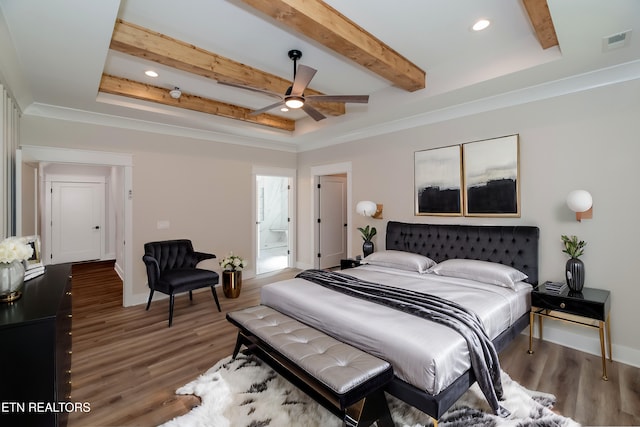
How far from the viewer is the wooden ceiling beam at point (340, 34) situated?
2.03 m

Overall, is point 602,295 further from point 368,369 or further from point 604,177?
point 368,369

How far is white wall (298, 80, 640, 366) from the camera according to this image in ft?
9.10

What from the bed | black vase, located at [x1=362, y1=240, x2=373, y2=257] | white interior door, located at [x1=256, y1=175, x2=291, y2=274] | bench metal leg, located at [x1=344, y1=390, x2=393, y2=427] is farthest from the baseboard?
white interior door, located at [x1=256, y1=175, x2=291, y2=274]

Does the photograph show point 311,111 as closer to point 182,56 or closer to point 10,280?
point 182,56

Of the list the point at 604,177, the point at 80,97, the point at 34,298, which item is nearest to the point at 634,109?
the point at 604,177

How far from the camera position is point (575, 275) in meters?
2.81

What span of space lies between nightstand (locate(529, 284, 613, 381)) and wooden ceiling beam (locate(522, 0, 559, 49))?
7.17ft

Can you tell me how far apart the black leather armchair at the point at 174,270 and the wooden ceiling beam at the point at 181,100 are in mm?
1960

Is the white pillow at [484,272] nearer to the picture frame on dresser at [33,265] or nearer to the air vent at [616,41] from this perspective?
the air vent at [616,41]

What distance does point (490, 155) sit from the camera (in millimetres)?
3600

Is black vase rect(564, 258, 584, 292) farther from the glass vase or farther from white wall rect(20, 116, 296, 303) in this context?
white wall rect(20, 116, 296, 303)

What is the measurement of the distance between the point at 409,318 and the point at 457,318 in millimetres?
328

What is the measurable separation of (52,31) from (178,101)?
1845mm

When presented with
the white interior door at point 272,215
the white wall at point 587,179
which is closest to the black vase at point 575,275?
the white wall at point 587,179
